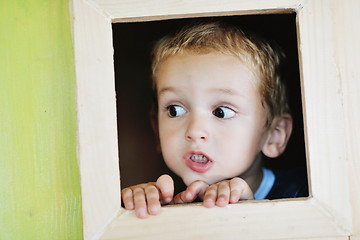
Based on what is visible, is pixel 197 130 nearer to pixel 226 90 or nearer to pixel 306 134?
pixel 226 90

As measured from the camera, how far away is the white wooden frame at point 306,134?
→ 765 mm

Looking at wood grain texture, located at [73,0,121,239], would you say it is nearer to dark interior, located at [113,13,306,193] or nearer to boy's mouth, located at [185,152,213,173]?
boy's mouth, located at [185,152,213,173]

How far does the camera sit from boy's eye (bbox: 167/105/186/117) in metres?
1.01

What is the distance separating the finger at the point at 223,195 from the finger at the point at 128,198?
15 centimetres

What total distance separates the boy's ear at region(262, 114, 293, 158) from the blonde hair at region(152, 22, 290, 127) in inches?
1.4

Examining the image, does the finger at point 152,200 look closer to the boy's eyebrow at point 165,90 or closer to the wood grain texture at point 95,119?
the wood grain texture at point 95,119

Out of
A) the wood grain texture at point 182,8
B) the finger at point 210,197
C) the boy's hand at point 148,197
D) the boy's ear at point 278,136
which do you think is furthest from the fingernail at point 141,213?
the boy's ear at point 278,136

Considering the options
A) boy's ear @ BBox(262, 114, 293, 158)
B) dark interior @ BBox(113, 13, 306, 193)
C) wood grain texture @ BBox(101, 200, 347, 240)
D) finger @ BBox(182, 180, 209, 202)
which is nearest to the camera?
wood grain texture @ BBox(101, 200, 347, 240)

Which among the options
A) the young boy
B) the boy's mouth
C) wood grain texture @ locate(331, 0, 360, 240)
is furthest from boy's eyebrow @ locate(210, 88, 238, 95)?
wood grain texture @ locate(331, 0, 360, 240)

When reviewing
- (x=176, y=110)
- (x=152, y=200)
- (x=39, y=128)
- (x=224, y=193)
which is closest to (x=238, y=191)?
(x=224, y=193)

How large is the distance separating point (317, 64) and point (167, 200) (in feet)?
1.20

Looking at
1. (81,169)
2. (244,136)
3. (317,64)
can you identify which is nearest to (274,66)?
(244,136)

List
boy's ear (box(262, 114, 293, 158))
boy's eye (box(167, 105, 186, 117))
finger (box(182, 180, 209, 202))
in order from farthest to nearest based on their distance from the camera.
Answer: boy's ear (box(262, 114, 293, 158)) → boy's eye (box(167, 105, 186, 117)) → finger (box(182, 180, 209, 202))

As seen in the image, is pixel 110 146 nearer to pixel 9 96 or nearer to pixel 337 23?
pixel 9 96
